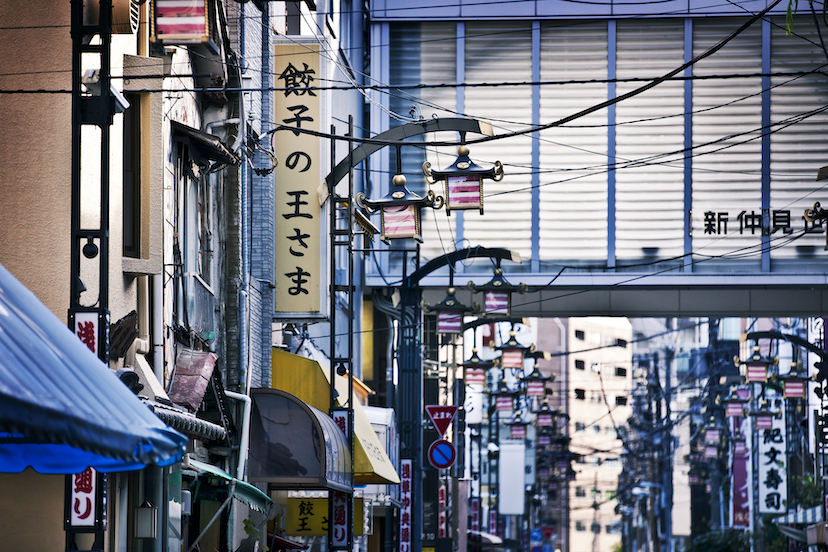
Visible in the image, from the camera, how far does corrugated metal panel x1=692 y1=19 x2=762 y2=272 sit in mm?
35094

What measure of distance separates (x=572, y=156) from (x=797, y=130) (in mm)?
6542

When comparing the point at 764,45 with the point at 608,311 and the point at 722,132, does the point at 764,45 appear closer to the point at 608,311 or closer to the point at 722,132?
the point at 722,132

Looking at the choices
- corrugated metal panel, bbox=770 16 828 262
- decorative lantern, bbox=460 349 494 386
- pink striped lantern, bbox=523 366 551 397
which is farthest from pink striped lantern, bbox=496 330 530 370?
corrugated metal panel, bbox=770 16 828 262

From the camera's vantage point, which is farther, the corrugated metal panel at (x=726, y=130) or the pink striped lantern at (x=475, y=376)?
the corrugated metal panel at (x=726, y=130)

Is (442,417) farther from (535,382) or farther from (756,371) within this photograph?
(535,382)

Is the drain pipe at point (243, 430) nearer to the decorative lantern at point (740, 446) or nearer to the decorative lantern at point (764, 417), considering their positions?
the decorative lantern at point (764, 417)

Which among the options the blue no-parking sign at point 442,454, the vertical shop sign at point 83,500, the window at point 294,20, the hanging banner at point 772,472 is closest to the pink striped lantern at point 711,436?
the hanging banner at point 772,472

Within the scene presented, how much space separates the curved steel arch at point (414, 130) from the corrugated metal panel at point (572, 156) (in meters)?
15.1

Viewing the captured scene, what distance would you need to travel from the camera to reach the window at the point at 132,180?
512 inches

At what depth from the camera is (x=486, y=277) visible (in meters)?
33.8

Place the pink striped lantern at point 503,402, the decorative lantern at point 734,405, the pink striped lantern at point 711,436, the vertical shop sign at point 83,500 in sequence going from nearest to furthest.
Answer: the vertical shop sign at point 83,500 → the pink striped lantern at point 503,402 → the decorative lantern at point 734,405 → the pink striped lantern at point 711,436

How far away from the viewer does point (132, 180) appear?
13172mm

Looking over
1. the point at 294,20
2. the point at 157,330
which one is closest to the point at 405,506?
the point at 294,20

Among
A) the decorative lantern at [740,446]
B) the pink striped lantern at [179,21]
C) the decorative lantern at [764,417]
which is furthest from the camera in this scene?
the decorative lantern at [740,446]
